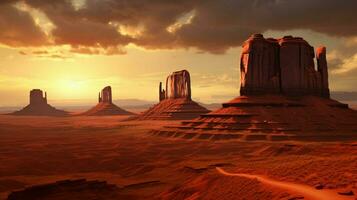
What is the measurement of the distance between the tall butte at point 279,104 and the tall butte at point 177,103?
36.6 meters

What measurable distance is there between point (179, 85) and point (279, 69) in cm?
5144

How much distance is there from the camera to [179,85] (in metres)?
108

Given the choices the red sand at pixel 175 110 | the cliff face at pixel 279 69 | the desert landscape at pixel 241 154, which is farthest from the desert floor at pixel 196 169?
the red sand at pixel 175 110

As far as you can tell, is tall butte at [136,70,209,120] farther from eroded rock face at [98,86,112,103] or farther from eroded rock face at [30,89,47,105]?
eroded rock face at [30,89,47,105]

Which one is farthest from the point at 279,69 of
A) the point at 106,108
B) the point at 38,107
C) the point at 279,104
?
the point at 38,107

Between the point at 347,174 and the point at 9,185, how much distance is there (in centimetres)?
2011

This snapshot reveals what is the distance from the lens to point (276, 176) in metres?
18.7

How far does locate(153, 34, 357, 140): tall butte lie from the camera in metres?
48.1

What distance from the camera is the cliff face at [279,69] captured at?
189ft

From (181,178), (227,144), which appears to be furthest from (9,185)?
(227,144)

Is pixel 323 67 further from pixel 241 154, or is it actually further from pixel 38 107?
pixel 38 107

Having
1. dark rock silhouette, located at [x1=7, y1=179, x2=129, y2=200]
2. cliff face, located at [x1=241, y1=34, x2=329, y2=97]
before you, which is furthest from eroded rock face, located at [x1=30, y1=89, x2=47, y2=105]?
dark rock silhouette, located at [x1=7, y1=179, x2=129, y2=200]

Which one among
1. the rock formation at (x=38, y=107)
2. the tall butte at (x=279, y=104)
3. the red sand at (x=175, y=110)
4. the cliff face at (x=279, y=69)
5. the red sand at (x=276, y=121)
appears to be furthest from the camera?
the rock formation at (x=38, y=107)

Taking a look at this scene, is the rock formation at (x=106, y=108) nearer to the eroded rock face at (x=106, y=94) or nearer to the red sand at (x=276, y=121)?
the eroded rock face at (x=106, y=94)
